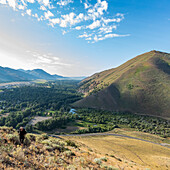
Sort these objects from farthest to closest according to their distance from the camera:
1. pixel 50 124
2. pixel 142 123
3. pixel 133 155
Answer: pixel 142 123 → pixel 50 124 → pixel 133 155

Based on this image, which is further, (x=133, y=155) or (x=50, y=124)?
(x=50, y=124)

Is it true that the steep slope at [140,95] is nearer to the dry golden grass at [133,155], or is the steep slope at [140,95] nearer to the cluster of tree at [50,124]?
the cluster of tree at [50,124]

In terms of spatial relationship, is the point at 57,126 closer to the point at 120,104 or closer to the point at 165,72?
the point at 120,104

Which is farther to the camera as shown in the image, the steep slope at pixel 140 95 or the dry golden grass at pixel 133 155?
the steep slope at pixel 140 95

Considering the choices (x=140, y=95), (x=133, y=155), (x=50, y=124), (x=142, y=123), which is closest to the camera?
(x=133, y=155)

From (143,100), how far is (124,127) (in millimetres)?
66763

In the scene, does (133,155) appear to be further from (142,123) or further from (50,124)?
(142,123)

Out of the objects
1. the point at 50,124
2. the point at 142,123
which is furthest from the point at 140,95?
the point at 50,124

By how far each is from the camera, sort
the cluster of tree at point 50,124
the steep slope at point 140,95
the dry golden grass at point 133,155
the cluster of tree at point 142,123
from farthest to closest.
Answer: the steep slope at point 140,95 < the cluster of tree at point 142,123 < the cluster of tree at point 50,124 < the dry golden grass at point 133,155

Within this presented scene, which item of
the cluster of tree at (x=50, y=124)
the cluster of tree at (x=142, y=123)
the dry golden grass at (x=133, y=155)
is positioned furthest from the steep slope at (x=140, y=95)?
the dry golden grass at (x=133, y=155)

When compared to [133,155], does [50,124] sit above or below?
below

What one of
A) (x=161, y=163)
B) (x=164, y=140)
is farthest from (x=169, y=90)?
(x=161, y=163)

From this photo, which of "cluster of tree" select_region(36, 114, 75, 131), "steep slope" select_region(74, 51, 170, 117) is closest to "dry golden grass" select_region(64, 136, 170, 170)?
"cluster of tree" select_region(36, 114, 75, 131)

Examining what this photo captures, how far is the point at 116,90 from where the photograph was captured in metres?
164
